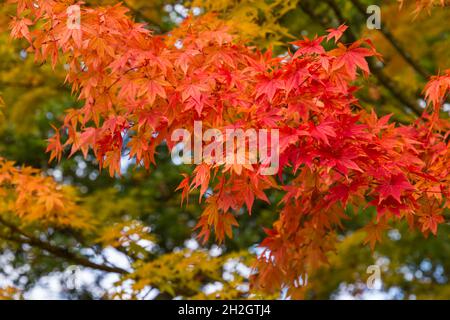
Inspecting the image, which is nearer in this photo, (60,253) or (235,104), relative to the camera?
(235,104)

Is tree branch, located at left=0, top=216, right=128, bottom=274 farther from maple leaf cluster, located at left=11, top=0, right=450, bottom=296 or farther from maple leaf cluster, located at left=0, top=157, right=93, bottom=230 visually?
maple leaf cluster, located at left=11, top=0, right=450, bottom=296

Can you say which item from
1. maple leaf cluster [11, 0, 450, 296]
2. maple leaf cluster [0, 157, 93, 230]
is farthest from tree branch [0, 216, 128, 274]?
maple leaf cluster [11, 0, 450, 296]

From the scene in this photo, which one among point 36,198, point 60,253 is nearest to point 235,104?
point 36,198

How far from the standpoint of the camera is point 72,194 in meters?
5.72

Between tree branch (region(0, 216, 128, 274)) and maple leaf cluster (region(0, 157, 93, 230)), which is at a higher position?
maple leaf cluster (region(0, 157, 93, 230))

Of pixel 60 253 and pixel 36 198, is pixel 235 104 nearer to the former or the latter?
pixel 36 198

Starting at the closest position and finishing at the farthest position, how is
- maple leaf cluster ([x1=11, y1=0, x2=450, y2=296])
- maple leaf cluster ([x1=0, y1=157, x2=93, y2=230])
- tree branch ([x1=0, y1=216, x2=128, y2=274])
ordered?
maple leaf cluster ([x1=11, y1=0, x2=450, y2=296]) < maple leaf cluster ([x1=0, y1=157, x2=93, y2=230]) < tree branch ([x1=0, y1=216, x2=128, y2=274])

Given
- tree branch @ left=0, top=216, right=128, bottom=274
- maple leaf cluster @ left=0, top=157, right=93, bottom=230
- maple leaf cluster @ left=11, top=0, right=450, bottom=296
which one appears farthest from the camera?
tree branch @ left=0, top=216, right=128, bottom=274

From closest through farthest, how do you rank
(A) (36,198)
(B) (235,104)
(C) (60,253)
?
(B) (235,104)
(A) (36,198)
(C) (60,253)

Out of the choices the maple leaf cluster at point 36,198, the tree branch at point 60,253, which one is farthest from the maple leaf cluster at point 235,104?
the tree branch at point 60,253

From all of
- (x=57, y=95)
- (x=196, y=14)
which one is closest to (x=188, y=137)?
(x=196, y=14)

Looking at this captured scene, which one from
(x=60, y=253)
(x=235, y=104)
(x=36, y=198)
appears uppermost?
(x=36, y=198)

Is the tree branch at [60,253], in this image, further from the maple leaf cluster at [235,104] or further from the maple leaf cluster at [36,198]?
the maple leaf cluster at [235,104]
